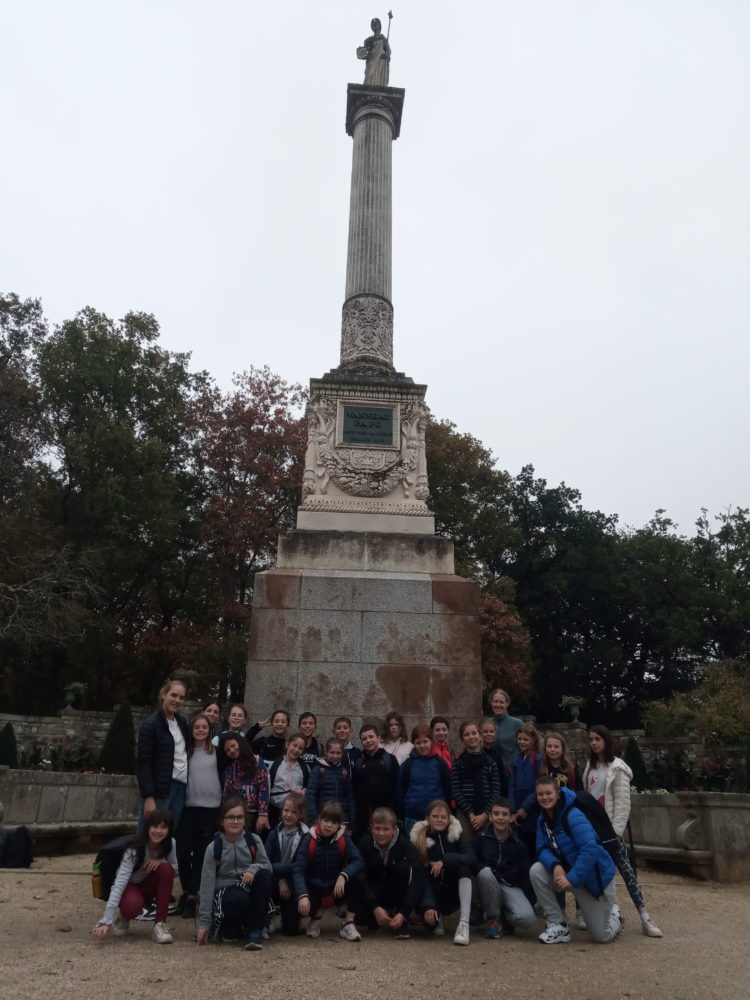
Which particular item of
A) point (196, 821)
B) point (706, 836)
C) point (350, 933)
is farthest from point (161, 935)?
point (706, 836)

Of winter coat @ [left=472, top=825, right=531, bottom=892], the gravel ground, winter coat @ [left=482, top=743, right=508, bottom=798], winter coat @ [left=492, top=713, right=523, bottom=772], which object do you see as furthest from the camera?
winter coat @ [left=492, top=713, right=523, bottom=772]

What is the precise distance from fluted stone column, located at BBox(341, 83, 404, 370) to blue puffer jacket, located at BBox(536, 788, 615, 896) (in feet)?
27.5

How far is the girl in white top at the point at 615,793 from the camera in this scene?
5.77 metres

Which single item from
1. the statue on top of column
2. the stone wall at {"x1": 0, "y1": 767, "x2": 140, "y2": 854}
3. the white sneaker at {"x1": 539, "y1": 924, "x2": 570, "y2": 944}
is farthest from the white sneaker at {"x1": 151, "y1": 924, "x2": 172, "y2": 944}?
the statue on top of column

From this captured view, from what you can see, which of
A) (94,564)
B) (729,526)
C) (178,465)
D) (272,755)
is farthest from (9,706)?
(729,526)

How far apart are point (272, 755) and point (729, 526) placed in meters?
37.7

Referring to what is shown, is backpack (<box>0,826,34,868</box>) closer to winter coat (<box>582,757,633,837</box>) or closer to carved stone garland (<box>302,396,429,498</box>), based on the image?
carved stone garland (<box>302,396,429,498</box>)

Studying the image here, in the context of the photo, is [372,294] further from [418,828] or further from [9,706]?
[9,706]

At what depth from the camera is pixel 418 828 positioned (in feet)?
19.7

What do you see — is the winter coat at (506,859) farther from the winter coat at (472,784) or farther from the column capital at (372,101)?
the column capital at (372,101)

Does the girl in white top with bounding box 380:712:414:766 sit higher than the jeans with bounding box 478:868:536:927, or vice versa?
the girl in white top with bounding box 380:712:414:766

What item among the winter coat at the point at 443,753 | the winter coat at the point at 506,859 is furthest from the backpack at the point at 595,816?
the winter coat at the point at 443,753

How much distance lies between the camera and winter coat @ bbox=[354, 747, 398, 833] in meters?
6.61

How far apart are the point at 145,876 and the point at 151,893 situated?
6.0 inches
